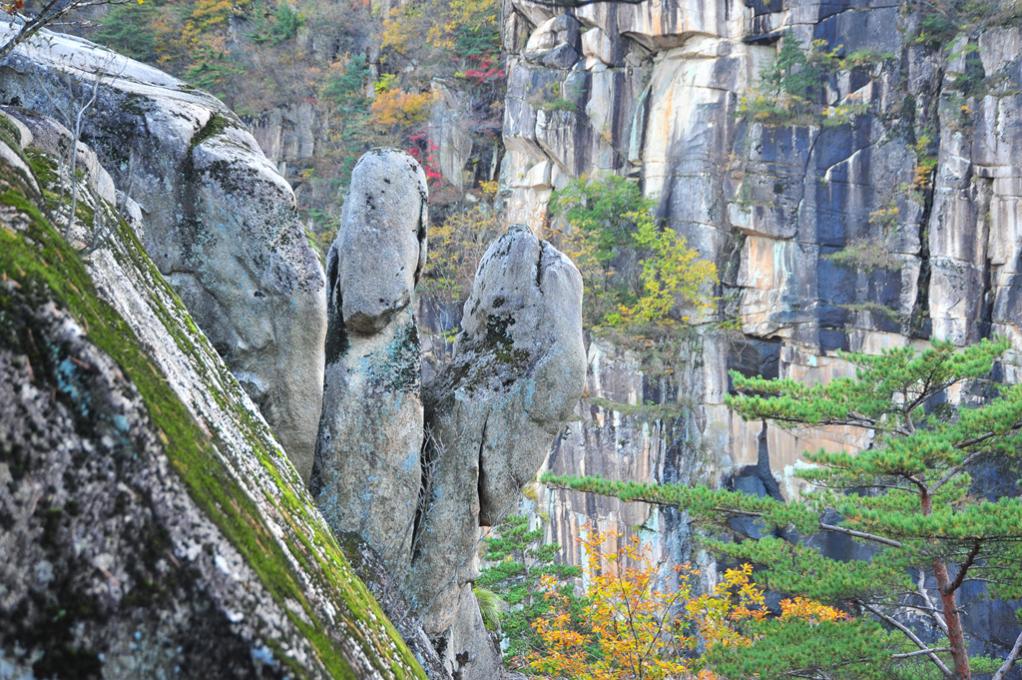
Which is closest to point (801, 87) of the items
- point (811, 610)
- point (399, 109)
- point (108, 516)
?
point (399, 109)

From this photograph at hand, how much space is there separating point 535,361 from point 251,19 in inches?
1115

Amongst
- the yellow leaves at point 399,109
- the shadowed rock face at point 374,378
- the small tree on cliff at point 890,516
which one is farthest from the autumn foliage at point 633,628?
the yellow leaves at point 399,109

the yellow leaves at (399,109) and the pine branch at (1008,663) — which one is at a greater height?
the yellow leaves at (399,109)

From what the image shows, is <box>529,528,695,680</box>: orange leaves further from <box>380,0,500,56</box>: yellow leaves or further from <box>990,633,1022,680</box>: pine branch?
<box>380,0,500,56</box>: yellow leaves

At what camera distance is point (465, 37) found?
29.6m

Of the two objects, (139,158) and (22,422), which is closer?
(22,422)

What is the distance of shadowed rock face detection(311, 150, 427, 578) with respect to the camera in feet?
21.7

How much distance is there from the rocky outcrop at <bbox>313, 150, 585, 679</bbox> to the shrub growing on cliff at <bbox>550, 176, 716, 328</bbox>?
14893 mm

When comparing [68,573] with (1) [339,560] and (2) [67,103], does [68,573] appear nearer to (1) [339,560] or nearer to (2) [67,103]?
(1) [339,560]

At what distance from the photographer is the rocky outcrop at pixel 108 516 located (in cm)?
157

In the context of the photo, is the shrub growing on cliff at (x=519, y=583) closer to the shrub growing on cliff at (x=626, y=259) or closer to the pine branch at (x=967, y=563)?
the pine branch at (x=967, y=563)

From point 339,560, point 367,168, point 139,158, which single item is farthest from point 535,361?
point 339,560

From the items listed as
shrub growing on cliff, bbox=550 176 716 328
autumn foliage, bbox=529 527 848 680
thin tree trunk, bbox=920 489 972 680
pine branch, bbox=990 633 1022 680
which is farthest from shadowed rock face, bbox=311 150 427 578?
shrub growing on cliff, bbox=550 176 716 328

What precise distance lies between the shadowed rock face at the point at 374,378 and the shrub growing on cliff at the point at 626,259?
15469mm
